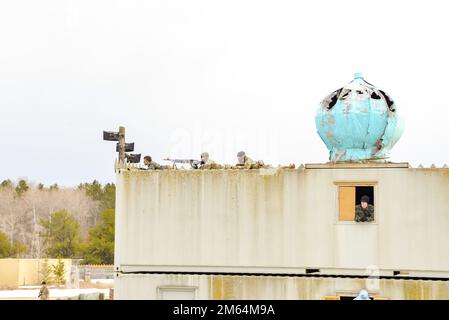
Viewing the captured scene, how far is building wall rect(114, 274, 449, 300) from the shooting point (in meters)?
18.3

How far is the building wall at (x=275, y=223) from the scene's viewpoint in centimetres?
1838

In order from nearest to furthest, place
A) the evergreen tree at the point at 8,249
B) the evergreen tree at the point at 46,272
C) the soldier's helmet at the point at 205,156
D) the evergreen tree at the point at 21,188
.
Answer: the soldier's helmet at the point at 205,156, the evergreen tree at the point at 46,272, the evergreen tree at the point at 8,249, the evergreen tree at the point at 21,188

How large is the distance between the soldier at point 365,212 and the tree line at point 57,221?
168 ft

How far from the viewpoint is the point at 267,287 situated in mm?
19000

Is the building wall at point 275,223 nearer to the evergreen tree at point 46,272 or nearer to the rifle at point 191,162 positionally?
the rifle at point 191,162

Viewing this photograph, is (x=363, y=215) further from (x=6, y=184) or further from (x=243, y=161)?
(x=6, y=184)

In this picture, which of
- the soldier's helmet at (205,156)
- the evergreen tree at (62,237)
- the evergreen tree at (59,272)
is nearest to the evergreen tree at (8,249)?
the evergreen tree at (62,237)

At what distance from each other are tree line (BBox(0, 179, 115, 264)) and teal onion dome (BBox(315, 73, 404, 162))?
49.6 metres

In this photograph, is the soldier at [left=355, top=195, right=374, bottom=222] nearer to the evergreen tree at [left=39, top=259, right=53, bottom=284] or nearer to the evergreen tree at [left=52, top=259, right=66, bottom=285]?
the evergreen tree at [left=52, top=259, right=66, bottom=285]

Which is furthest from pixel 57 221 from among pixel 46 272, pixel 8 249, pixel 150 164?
pixel 150 164

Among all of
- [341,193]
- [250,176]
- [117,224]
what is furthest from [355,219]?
[117,224]

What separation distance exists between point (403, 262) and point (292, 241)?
8.53 feet

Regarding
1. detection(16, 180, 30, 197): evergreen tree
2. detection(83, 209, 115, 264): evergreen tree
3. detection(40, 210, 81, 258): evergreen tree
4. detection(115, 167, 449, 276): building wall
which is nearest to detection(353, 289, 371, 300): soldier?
detection(115, 167, 449, 276): building wall
